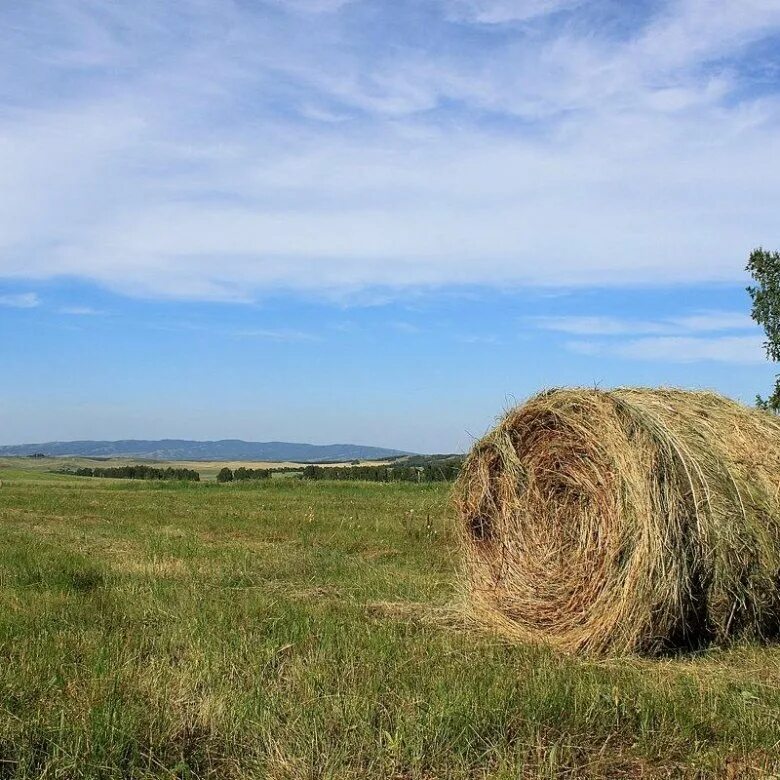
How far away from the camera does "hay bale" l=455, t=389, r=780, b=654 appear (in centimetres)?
685

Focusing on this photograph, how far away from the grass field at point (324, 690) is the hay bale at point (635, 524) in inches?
14.3

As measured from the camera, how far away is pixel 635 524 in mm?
6953

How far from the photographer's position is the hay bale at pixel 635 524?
6848 mm

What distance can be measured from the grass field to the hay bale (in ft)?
1.19

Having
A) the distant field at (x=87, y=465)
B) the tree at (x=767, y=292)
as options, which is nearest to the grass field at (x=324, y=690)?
the tree at (x=767, y=292)

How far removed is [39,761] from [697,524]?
4859mm

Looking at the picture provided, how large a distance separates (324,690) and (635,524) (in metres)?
3.00

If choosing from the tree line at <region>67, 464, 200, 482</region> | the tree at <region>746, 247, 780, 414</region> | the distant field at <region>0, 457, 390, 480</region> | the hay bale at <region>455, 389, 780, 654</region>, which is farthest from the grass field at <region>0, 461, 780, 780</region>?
the distant field at <region>0, 457, 390, 480</region>

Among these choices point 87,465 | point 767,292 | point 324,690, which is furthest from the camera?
point 87,465

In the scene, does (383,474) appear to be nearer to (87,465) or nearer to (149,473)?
(149,473)

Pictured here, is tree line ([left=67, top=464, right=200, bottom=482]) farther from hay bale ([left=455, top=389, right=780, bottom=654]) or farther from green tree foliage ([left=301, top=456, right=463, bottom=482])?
hay bale ([left=455, top=389, right=780, bottom=654])

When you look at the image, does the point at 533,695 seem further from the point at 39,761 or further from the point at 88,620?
the point at 88,620

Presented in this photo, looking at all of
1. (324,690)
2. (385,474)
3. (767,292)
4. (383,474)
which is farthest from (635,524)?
(383,474)

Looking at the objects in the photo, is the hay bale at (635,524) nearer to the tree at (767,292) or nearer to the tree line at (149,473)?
the tree at (767,292)
